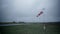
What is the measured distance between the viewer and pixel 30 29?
2.14 meters

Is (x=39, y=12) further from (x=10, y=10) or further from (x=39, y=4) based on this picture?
(x=10, y=10)

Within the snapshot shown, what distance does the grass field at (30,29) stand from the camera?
213 cm

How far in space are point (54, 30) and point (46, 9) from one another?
0.55 metres

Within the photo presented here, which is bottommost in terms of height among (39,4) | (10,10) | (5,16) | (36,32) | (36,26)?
(36,32)

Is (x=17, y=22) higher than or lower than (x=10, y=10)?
lower

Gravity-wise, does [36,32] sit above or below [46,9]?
below

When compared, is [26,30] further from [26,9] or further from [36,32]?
[26,9]

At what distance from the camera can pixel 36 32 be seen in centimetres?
215

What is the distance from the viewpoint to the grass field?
2.13m

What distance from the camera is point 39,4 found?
212cm

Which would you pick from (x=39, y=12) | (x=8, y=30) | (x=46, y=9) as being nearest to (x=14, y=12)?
(x=8, y=30)

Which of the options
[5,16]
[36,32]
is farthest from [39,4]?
[5,16]

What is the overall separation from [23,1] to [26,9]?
0.20 m

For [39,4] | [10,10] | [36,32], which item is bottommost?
[36,32]
